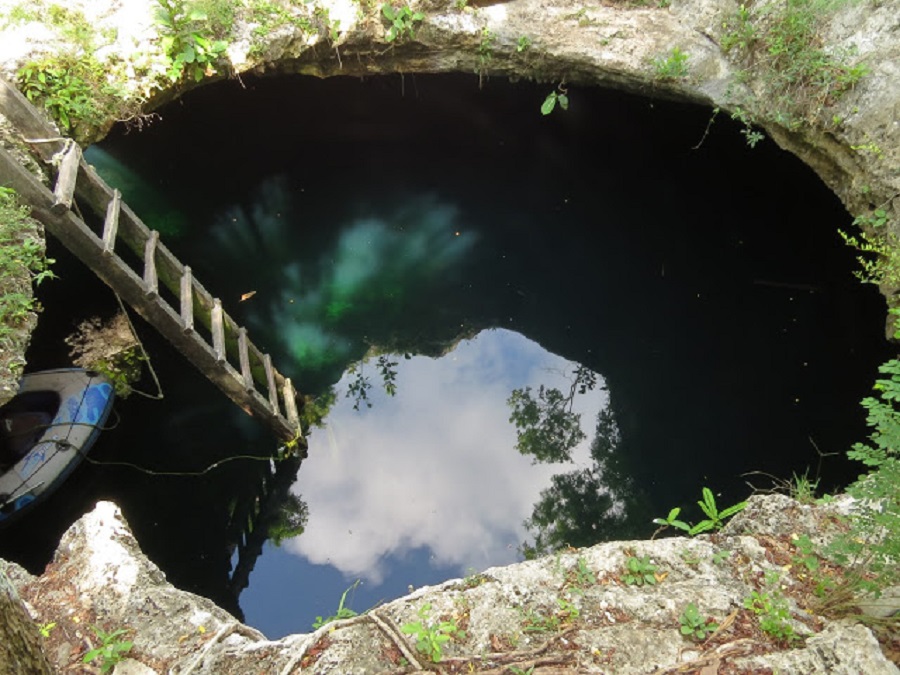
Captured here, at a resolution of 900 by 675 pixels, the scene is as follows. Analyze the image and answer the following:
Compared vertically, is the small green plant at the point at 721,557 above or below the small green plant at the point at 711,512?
below

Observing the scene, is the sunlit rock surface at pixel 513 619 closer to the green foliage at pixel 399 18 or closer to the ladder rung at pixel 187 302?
the ladder rung at pixel 187 302

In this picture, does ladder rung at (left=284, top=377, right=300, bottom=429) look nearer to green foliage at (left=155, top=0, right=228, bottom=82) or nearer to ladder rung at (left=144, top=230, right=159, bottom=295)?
ladder rung at (left=144, top=230, right=159, bottom=295)

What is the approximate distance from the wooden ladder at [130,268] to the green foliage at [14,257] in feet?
0.37

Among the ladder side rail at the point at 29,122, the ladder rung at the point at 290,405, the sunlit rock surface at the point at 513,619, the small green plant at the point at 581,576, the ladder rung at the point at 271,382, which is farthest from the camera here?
the ladder rung at the point at 290,405

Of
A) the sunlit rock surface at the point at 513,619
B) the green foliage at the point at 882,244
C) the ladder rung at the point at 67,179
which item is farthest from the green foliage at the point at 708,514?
the ladder rung at the point at 67,179

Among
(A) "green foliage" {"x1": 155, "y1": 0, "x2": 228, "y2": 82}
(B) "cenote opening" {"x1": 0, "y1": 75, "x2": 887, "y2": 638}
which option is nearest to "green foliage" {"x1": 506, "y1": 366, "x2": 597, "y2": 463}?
(B) "cenote opening" {"x1": 0, "y1": 75, "x2": 887, "y2": 638}

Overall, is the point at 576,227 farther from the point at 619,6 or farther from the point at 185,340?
the point at 185,340

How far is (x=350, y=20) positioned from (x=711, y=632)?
585 cm

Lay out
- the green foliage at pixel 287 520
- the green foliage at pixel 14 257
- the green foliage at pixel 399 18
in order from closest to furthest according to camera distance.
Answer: the green foliage at pixel 14 257, the green foliage at pixel 287 520, the green foliage at pixel 399 18

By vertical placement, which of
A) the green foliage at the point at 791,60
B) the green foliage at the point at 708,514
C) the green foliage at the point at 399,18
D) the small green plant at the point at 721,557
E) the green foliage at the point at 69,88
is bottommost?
the small green plant at the point at 721,557

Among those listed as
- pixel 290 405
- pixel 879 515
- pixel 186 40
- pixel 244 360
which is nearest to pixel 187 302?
pixel 244 360

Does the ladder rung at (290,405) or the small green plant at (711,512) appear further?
the ladder rung at (290,405)

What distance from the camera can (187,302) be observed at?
500 centimetres

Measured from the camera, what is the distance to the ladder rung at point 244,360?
535 cm
